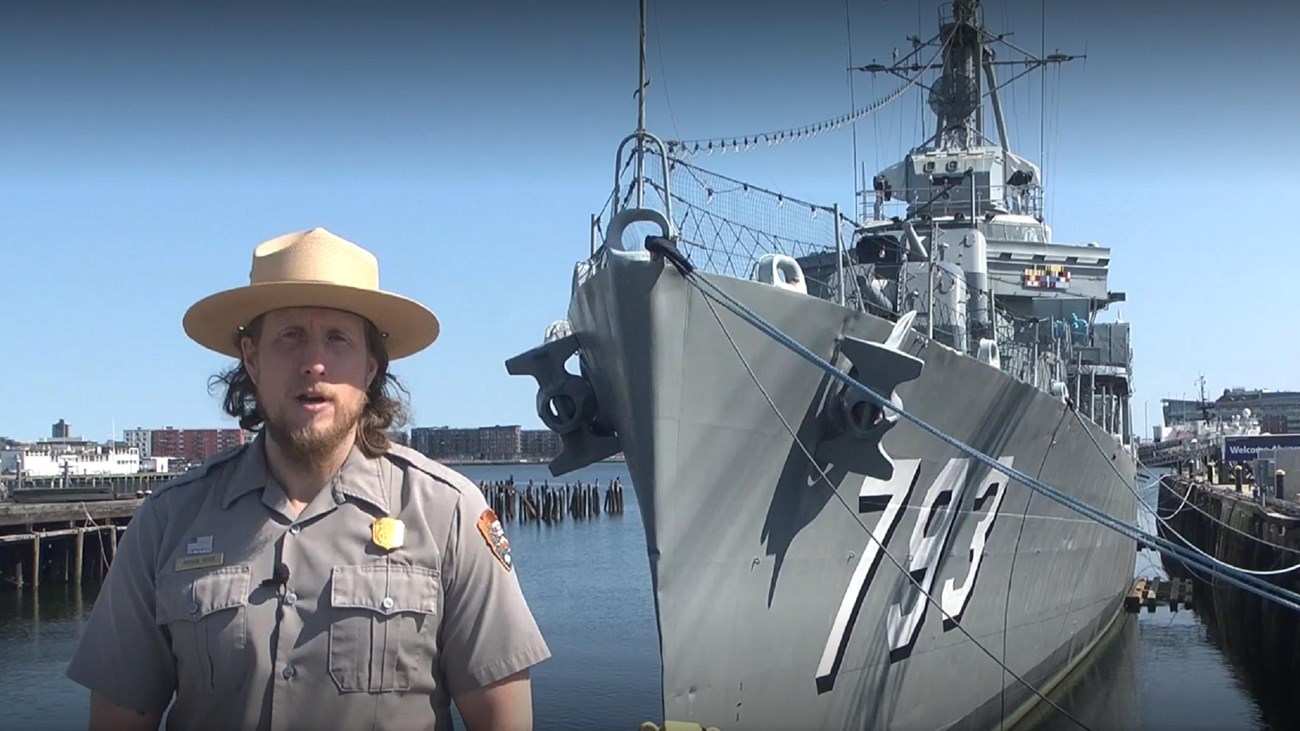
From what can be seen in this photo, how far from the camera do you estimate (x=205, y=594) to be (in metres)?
2.21

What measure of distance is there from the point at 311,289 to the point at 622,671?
51.6 ft

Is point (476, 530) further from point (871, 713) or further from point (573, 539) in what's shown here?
point (573, 539)

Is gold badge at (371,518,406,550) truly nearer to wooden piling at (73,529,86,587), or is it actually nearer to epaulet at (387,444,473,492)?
epaulet at (387,444,473,492)

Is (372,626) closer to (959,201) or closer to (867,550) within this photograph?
(867,550)

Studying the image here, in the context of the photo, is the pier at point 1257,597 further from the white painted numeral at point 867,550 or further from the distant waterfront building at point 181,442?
the distant waterfront building at point 181,442

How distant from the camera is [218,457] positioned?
7.89ft

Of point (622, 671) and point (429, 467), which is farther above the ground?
point (429, 467)

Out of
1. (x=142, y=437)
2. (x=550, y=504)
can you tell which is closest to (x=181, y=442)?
(x=142, y=437)

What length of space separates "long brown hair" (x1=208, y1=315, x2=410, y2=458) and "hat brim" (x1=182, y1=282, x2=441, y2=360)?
29 millimetres

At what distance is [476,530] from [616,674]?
15.4 m

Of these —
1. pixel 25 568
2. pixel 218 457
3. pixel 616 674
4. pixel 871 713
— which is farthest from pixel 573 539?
pixel 218 457

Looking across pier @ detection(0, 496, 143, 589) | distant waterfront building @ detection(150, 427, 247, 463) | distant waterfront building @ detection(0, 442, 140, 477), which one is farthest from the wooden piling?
distant waterfront building @ detection(150, 427, 247, 463)

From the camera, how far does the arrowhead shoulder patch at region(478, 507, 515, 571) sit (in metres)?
2.32

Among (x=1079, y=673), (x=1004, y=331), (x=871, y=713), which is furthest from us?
(x=1079, y=673)
